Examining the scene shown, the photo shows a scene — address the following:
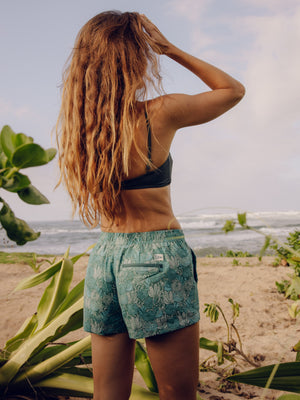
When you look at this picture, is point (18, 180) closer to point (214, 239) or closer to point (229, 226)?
point (229, 226)

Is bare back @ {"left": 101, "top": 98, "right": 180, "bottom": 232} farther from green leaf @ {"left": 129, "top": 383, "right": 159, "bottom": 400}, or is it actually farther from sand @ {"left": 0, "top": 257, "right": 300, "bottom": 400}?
green leaf @ {"left": 129, "top": 383, "right": 159, "bottom": 400}

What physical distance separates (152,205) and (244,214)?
2.87 feet

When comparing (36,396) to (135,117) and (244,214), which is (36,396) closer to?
(135,117)

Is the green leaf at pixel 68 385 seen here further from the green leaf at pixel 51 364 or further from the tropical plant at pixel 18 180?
the tropical plant at pixel 18 180

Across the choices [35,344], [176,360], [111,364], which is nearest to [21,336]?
[35,344]

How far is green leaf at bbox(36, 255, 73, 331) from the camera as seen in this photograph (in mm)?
2047

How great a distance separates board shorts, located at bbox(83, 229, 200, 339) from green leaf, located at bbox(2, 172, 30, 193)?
0.67 meters

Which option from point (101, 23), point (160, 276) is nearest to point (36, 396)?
point (160, 276)

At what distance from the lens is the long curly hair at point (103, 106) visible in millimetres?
1310

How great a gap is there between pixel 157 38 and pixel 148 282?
0.97 m

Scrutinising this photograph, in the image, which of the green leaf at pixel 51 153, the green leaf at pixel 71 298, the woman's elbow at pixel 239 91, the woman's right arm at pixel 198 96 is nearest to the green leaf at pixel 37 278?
the green leaf at pixel 71 298

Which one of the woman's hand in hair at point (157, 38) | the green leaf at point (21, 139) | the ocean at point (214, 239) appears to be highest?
the woman's hand in hair at point (157, 38)

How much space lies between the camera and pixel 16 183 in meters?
0.62

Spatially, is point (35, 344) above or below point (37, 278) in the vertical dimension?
below
